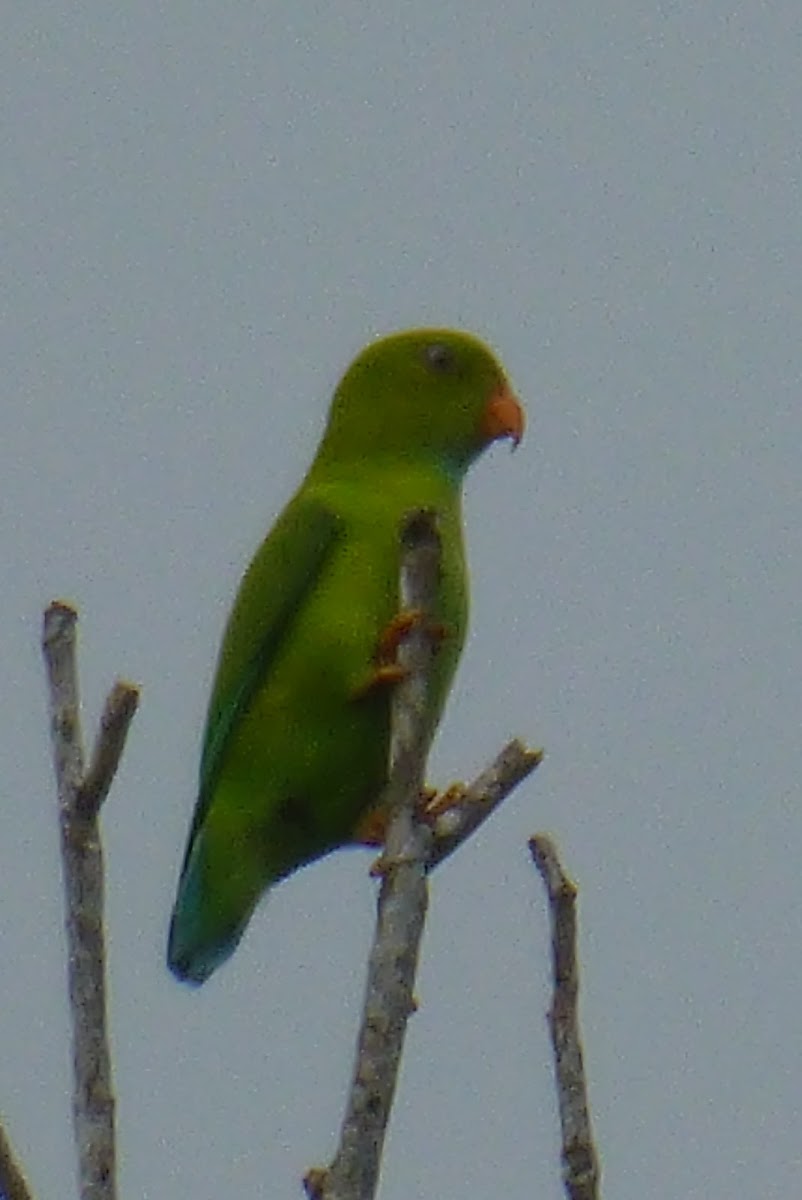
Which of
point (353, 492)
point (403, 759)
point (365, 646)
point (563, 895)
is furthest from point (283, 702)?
point (563, 895)

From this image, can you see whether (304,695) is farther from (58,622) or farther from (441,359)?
(58,622)

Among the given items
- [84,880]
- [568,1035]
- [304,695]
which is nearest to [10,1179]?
[84,880]

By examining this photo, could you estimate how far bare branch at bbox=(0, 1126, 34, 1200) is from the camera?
2.99m

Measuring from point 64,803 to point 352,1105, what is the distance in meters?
0.77

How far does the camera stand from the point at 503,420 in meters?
6.63

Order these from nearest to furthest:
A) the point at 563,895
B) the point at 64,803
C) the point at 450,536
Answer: the point at 563,895 → the point at 64,803 → the point at 450,536

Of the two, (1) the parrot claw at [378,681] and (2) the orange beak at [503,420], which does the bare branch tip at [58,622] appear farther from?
(2) the orange beak at [503,420]

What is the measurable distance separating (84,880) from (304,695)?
99.6 inches

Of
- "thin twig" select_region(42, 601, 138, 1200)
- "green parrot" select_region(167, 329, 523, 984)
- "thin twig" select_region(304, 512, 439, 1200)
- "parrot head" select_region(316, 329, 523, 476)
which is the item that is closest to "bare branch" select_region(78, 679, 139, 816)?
"thin twig" select_region(42, 601, 138, 1200)

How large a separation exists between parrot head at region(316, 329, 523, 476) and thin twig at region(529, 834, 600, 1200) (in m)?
3.45

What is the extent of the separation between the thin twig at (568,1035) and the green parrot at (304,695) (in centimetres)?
226

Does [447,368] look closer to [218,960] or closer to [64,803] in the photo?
[218,960]

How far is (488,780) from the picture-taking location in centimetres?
352

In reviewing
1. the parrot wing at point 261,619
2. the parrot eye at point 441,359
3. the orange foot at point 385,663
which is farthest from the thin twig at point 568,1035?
the parrot eye at point 441,359
